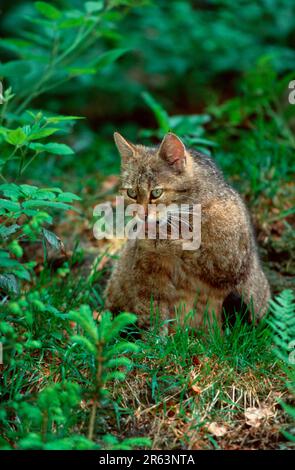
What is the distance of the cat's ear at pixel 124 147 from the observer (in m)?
4.15

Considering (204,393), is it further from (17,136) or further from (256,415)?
(17,136)

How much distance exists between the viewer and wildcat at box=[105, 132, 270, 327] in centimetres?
396

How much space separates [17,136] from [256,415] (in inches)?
75.9

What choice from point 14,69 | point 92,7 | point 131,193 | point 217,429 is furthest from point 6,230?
point 92,7

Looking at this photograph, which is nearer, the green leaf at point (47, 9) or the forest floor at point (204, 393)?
the forest floor at point (204, 393)

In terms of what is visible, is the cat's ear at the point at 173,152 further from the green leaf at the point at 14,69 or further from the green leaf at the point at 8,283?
the green leaf at the point at 14,69

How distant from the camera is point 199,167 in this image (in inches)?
161

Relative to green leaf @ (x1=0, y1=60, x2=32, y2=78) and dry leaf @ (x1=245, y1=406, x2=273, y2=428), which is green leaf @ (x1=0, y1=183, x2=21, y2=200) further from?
dry leaf @ (x1=245, y1=406, x2=273, y2=428)

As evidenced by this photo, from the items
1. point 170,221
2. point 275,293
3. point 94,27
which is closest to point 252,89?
point 94,27

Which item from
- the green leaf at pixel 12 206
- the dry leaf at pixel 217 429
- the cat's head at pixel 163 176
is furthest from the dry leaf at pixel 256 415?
the green leaf at pixel 12 206

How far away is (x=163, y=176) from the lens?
12.9 feet

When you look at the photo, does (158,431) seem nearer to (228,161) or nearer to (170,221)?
(170,221)

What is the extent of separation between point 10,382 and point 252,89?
3.96m

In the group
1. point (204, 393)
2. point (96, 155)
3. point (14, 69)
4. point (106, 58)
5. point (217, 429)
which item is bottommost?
point (217, 429)
